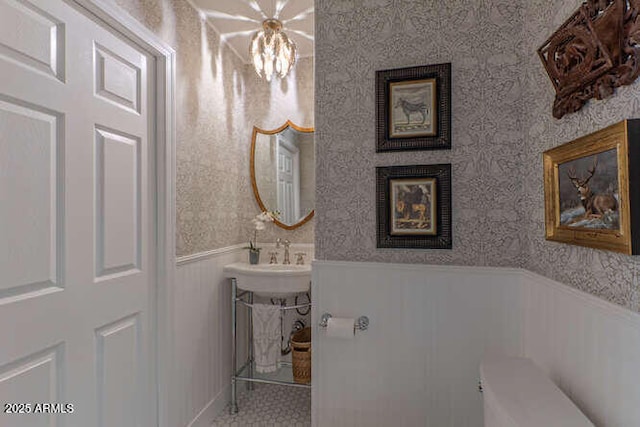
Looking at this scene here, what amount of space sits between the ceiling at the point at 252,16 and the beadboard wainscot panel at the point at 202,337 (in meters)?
1.45

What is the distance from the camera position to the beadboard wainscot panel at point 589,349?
2.63ft

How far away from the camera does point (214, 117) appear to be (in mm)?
2234

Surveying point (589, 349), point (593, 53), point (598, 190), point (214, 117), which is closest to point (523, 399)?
point (589, 349)

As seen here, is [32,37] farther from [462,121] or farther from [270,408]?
[270,408]

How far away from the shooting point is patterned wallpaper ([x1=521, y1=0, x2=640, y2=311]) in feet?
2.75

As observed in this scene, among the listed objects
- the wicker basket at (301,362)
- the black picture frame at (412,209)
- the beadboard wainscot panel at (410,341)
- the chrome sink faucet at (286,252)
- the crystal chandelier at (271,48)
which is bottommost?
the wicker basket at (301,362)

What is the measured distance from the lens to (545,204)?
1223 mm

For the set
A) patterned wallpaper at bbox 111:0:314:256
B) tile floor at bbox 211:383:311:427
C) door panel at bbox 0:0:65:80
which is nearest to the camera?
door panel at bbox 0:0:65:80

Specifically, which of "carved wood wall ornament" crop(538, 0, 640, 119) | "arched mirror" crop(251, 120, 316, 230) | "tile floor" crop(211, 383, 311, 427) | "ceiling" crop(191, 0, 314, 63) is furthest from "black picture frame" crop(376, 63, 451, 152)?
"tile floor" crop(211, 383, 311, 427)

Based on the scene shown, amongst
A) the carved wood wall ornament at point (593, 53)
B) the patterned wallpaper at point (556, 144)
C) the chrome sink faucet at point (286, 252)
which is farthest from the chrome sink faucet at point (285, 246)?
the carved wood wall ornament at point (593, 53)

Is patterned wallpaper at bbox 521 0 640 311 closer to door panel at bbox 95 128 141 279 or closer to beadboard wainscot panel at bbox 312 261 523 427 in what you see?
beadboard wainscot panel at bbox 312 261 523 427

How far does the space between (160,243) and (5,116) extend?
832mm

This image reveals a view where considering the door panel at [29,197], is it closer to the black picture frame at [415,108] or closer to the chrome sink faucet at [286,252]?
the black picture frame at [415,108]

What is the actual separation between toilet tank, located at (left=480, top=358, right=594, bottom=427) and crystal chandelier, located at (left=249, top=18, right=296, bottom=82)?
77.0 inches
